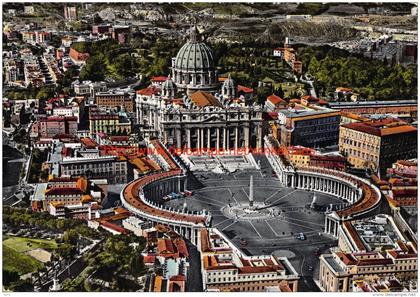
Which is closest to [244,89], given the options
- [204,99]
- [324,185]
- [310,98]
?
[310,98]

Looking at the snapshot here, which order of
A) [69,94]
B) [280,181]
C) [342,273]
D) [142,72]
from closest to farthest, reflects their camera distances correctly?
[342,273], [280,181], [69,94], [142,72]

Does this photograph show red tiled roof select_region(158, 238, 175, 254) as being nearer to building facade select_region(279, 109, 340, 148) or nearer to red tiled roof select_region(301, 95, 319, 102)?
building facade select_region(279, 109, 340, 148)

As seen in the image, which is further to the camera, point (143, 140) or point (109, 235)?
point (143, 140)

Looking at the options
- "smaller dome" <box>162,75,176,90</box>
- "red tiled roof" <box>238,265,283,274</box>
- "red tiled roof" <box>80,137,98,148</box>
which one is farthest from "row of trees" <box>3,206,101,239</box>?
"smaller dome" <box>162,75,176,90</box>

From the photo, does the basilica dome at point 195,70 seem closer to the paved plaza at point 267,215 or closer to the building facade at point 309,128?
the building facade at point 309,128

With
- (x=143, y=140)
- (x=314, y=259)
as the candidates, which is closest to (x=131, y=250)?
(x=314, y=259)

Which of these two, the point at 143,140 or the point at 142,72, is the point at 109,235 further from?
the point at 142,72

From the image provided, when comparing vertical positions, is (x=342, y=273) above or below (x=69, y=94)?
below

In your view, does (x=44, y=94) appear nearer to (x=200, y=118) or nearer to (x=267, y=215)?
(x=200, y=118)
